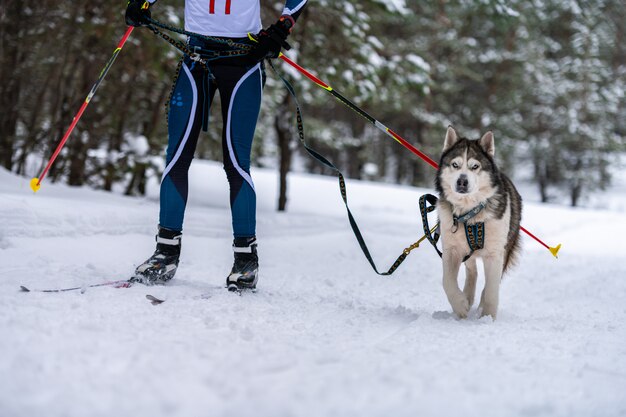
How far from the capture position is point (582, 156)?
84.5ft

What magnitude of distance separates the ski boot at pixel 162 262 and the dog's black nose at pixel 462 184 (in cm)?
192

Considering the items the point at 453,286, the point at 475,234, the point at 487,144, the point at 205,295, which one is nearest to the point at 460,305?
the point at 453,286

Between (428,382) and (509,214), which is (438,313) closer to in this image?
(509,214)

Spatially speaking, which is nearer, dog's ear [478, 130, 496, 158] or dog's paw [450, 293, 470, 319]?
dog's paw [450, 293, 470, 319]

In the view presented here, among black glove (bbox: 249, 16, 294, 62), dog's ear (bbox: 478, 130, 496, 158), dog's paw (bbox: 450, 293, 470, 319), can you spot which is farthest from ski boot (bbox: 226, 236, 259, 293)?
dog's ear (bbox: 478, 130, 496, 158)

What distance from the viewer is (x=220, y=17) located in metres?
3.42

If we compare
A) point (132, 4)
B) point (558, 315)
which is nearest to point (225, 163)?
point (132, 4)

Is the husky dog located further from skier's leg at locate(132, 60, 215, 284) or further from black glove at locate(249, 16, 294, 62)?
skier's leg at locate(132, 60, 215, 284)

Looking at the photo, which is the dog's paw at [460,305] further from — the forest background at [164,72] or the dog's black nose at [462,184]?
the forest background at [164,72]

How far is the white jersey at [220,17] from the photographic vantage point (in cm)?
340

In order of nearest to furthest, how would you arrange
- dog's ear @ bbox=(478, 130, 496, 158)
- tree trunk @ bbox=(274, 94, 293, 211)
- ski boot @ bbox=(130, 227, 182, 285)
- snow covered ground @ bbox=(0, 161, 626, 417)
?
snow covered ground @ bbox=(0, 161, 626, 417) < ski boot @ bbox=(130, 227, 182, 285) < dog's ear @ bbox=(478, 130, 496, 158) < tree trunk @ bbox=(274, 94, 293, 211)

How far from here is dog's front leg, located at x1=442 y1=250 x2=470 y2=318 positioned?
3.32 meters

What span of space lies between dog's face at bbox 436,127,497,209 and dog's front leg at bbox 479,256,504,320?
416mm

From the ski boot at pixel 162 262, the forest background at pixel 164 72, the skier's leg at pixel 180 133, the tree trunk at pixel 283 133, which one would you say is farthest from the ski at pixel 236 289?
the tree trunk at pixel 283 133
